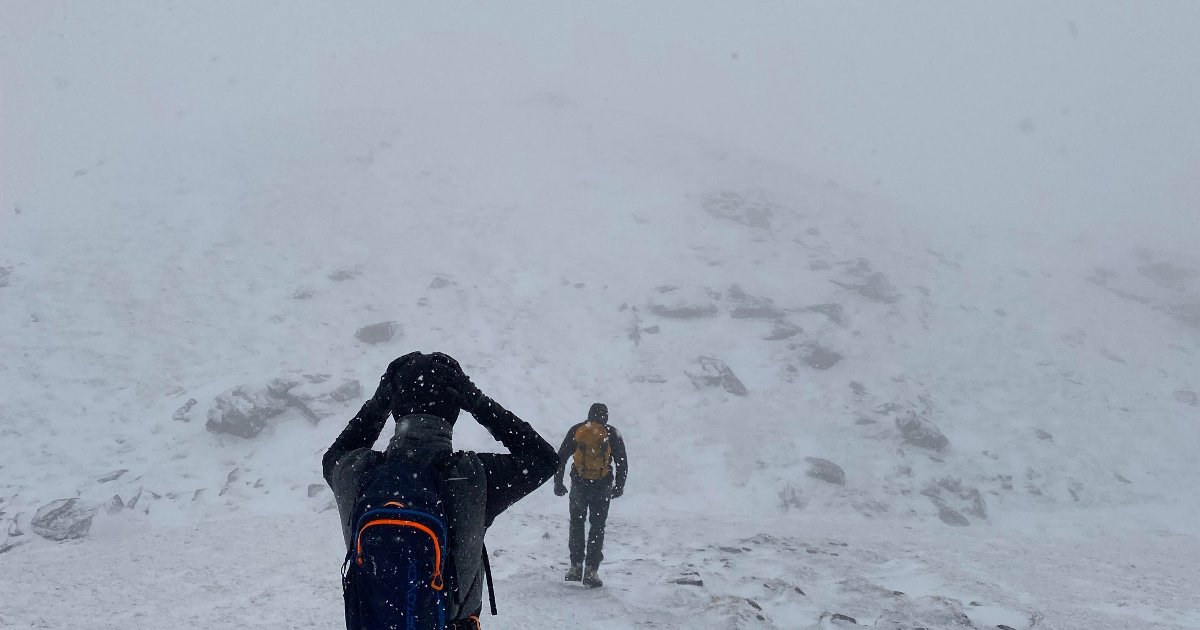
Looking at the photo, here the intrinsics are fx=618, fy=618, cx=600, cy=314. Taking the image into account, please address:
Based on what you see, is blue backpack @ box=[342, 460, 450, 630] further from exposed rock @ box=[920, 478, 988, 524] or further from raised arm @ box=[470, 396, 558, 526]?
exposed rock @ box=[920, 478, 988, 524]

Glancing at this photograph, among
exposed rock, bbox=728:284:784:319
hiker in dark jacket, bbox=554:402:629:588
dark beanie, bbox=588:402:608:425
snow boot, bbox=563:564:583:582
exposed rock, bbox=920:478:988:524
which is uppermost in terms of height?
dark beanie, bbox=588:402:608:425

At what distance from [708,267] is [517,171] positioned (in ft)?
53.7

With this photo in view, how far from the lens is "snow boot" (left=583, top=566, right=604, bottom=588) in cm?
787

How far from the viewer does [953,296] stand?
29.0 m

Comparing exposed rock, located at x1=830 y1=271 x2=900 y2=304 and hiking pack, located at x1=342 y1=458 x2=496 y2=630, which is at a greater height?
hiking pack, located at x1=342 y1=458 x2=496 y2=630

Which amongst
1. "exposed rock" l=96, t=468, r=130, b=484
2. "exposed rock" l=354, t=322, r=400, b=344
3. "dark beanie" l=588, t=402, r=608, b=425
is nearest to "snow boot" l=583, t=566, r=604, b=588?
"dark beanie" l=588, t=402, r=608, b=425

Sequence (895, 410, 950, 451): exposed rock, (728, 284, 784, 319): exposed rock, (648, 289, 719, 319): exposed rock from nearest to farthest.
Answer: (895, 410, 950, 451): exposed rock, (648, 289, 719, 319): exposed rock, (728, 284, 784, 319): exposed rock

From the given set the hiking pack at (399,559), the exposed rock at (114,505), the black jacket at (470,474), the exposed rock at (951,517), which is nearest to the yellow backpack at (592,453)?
the black jacket at (470,474)

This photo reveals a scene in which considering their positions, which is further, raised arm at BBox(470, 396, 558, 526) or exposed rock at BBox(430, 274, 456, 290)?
exposed rock at BBox(430, 274, 456, 290)

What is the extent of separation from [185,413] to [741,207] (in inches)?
1159

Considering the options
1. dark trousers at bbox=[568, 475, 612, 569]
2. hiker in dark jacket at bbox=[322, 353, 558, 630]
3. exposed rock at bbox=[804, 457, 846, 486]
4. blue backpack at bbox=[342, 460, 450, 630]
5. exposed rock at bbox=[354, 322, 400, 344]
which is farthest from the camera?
exposed rock at bbox=[354, 322, 400, 344]

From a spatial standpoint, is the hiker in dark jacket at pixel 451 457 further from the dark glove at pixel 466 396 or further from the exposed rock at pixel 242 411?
the exposed rock at pixel 242 411

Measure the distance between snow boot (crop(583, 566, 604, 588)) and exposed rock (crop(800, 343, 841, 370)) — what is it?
15925 mm

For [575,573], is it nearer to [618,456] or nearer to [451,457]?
[618,456]
